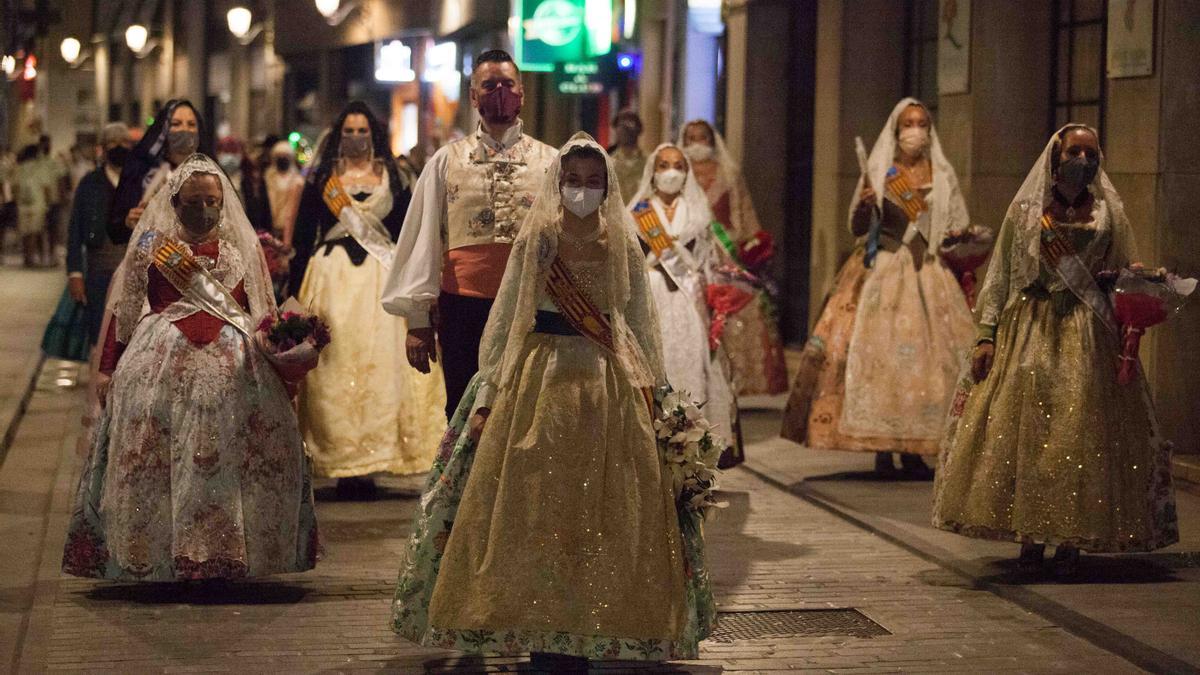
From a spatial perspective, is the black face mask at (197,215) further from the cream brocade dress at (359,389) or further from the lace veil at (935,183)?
the lace veil at (935,183)

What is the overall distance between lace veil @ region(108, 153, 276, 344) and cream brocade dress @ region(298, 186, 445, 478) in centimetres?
248

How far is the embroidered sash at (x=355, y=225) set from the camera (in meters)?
10.6

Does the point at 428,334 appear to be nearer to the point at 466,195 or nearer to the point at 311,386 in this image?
the point at 466,195

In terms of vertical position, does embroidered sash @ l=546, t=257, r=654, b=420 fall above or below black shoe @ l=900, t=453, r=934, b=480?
above

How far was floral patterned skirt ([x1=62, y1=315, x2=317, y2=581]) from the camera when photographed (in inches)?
307

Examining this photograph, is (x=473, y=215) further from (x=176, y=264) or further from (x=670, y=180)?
(x=670, y=180)

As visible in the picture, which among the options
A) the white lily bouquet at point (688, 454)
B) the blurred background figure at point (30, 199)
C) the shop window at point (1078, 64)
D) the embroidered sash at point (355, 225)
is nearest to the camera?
the white lily bouquet at point (688, 454)

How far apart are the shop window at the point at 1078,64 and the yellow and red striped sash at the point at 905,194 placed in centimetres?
247

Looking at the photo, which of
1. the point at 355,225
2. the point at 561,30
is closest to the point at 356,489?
the point at 355,225

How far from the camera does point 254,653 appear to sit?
7.09 meters

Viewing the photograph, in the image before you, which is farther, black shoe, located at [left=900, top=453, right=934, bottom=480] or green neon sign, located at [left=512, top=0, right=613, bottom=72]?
green neon sign, located at [left=512, top=0, right=613, bottom=72]

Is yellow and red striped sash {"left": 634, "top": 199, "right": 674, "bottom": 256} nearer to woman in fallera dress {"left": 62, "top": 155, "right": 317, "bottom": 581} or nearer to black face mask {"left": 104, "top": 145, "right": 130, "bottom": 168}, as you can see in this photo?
woman in fallera dress {"left": 62, "top": 155, "right": 317, "bottom": 581}

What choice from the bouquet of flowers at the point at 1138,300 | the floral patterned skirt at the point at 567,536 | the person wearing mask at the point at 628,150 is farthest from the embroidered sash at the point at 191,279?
the person wearing mask at the point at 628,150

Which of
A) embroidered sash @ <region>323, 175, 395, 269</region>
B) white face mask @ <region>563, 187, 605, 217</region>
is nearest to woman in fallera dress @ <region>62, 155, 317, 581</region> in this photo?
white face mask @ <region>563, 187, 605, 217</region>
